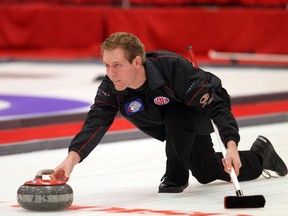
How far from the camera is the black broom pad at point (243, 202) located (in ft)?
13.8

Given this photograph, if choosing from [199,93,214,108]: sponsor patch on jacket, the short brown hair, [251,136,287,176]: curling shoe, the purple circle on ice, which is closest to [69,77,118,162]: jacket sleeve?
the short brown hair

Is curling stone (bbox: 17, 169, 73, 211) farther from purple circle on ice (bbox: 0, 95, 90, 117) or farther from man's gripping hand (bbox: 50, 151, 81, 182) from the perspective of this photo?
purple circle on ice (bbox: 0, 95, 90, 117)

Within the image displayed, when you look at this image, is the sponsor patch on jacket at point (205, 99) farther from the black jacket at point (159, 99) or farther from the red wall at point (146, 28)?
the red wall at point (146, 28)

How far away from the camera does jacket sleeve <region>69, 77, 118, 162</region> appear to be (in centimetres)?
447

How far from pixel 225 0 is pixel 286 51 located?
4.53 ft

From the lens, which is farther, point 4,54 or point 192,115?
point 4,54

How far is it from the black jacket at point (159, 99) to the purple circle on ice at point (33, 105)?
3.93 metres

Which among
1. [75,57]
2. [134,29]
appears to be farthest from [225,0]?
[75,57]

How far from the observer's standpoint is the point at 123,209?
433cm

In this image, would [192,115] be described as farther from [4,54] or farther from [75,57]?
[4,54]

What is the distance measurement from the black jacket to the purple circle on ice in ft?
12.9

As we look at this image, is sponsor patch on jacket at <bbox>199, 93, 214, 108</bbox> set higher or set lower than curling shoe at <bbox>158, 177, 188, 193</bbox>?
higher

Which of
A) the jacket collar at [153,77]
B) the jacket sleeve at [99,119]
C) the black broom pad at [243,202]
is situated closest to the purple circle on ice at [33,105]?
the jacket sleeve at [99,119]

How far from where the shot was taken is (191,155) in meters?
4.75
